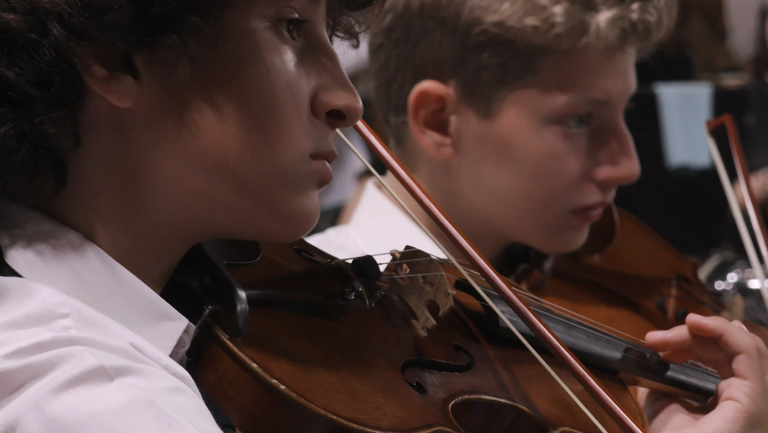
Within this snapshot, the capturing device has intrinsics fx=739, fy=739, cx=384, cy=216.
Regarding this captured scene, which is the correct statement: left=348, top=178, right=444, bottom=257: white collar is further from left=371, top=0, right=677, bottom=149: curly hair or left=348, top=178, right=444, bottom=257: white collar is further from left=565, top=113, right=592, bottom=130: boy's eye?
left=565, top=113, right=592, bottom=130: boy's eye

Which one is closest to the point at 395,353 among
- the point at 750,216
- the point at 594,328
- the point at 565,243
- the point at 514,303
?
the point at 514,303

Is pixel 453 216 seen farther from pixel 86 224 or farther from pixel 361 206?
pixel 86 224

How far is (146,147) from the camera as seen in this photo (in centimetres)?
50

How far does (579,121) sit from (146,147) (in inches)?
19.0

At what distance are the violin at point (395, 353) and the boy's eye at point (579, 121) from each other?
0.23 metres

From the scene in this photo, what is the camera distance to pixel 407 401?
53cm

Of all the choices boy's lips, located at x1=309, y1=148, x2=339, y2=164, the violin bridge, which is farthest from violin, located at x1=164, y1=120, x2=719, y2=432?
boy's lips, located at x1=309, y1=148, x2=339, y2=164

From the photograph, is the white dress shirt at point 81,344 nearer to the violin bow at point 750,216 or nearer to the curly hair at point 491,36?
the curly hair at point 491,36

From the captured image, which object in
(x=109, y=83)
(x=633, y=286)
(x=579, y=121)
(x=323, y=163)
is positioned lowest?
(x=633, y=286)

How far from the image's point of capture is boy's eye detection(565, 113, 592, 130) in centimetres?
80

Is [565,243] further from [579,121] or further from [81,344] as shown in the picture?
[81,344]

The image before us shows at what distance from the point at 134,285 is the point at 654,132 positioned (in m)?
1.16

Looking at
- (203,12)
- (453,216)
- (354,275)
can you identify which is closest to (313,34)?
(203,12)

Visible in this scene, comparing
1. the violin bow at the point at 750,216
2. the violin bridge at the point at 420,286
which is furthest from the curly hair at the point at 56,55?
the violin bow at the point at 750,216
